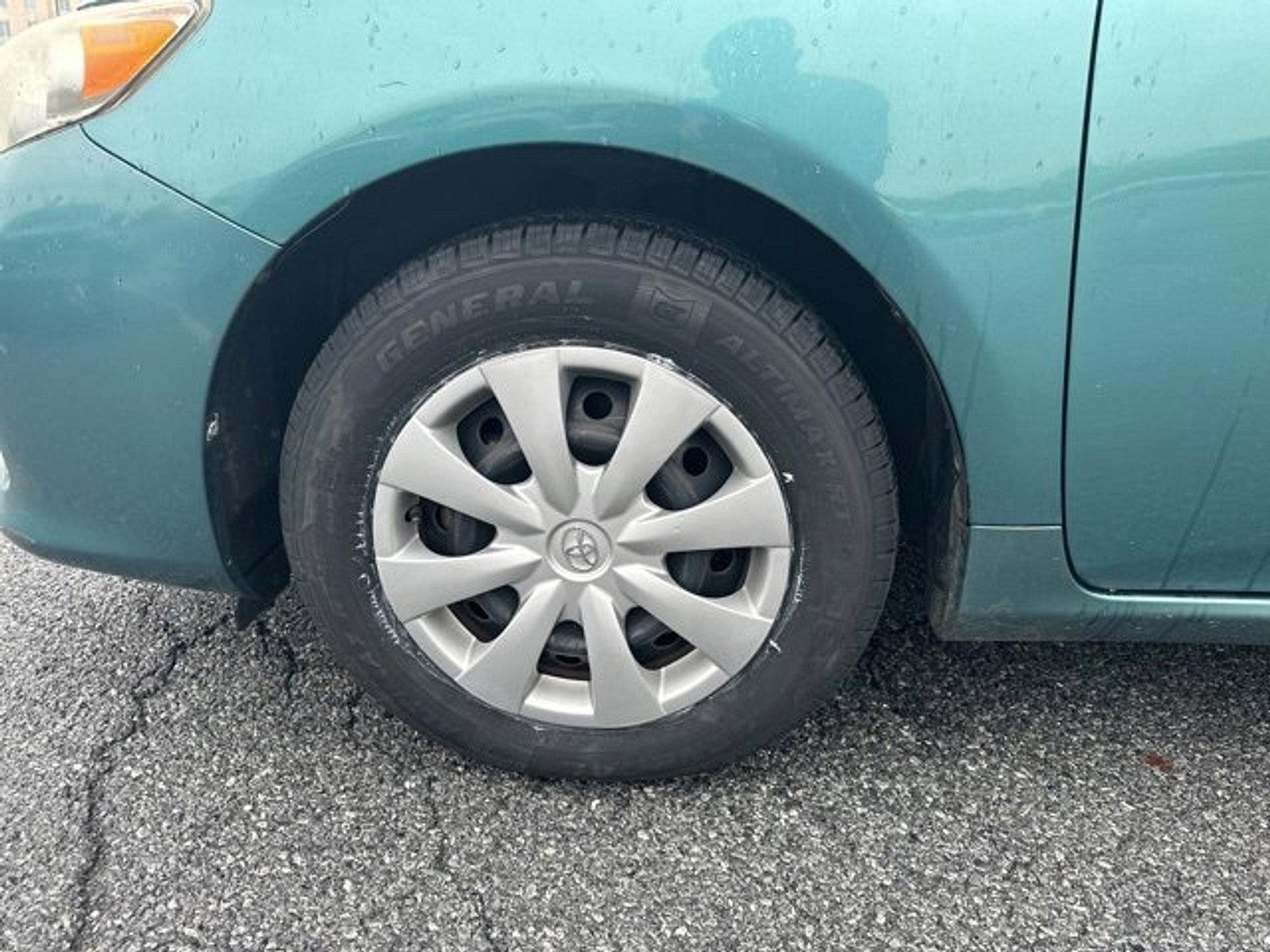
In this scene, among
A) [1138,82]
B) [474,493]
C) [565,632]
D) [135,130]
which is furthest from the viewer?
[565,632]

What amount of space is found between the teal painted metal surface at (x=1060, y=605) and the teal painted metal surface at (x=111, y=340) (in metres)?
1.11

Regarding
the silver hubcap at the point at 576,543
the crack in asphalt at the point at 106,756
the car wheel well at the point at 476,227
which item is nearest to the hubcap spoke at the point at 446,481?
the silver hubcap at the point at 576,543

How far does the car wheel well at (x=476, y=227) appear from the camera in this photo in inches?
58.6

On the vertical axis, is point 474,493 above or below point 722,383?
below

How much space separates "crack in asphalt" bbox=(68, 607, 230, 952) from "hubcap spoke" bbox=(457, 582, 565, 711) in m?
0.58

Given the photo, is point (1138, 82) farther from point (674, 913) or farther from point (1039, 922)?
point (674, 913)

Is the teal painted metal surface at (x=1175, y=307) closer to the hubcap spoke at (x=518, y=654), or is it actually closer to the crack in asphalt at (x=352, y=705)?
the hubcap spoke at (x=518, y=654)

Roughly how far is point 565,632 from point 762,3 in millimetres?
928

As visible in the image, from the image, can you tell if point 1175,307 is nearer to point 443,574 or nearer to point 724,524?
point 724,524

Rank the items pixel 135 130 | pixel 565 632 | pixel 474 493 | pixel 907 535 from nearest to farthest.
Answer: pixel 135 130 → pixel 474 493 → pixel 565 632 → pixel 907 535

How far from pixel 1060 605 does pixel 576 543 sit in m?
0.71

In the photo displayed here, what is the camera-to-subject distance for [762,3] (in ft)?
4.39

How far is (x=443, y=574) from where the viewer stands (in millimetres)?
1609

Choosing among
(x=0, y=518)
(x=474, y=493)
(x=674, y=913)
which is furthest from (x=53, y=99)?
(x=674, y=913)
